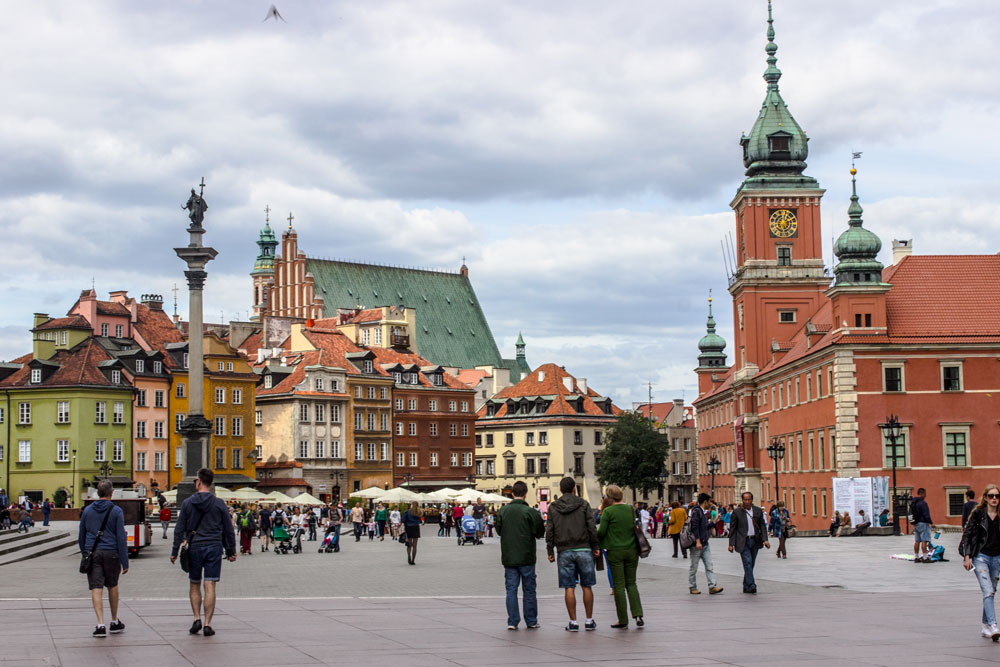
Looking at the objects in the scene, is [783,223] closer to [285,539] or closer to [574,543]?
[285,539]

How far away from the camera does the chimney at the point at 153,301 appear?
107 m

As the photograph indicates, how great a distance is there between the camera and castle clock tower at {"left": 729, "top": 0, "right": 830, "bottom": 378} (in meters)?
93.7

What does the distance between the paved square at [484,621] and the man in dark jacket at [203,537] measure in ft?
1.93

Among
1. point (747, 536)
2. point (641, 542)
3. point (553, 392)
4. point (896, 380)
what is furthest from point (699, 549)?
point (553, 392)

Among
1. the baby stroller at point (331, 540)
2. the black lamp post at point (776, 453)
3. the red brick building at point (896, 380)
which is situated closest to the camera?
the baby stroller at point (331, 540)

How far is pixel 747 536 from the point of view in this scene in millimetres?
23359

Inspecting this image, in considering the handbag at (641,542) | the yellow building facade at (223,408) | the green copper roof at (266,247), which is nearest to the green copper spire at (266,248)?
the green copper roof at (266,247)

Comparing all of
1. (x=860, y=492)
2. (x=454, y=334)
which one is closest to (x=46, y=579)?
(x=860, y=492)

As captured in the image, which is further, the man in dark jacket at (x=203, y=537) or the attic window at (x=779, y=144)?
the attic window at (x=779, y=144)

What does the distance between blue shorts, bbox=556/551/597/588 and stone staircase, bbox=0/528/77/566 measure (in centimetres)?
2314

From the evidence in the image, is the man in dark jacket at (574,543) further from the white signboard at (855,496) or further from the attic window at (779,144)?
the attic window at (779,144)

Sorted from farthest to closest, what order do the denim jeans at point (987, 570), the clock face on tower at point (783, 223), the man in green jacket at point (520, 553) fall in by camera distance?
the clock face on tower at point (783, 223) → the man in green jacket at point (520, 553) → the denim jeans at point (987, 570)

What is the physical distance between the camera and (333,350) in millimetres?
110375

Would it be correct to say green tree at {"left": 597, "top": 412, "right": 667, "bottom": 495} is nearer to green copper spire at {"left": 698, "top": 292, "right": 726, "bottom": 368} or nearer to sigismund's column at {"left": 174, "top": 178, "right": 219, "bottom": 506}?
green copper spire at {"left": 698, "top": 292, "right": 726, "bottom": 368}
